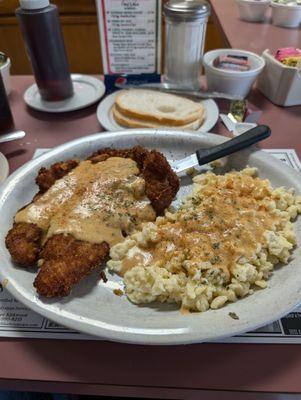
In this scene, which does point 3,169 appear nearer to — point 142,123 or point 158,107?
point 142,123

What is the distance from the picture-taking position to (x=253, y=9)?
2.59 metres

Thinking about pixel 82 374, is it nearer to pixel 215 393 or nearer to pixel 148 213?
pixel 215 393

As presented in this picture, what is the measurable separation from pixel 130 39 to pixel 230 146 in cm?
80

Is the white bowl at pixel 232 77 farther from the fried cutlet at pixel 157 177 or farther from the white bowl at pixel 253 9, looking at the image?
the white bowl at pixel 253 9

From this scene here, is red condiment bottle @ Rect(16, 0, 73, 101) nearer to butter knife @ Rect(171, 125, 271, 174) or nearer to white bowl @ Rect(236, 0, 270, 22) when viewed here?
butter knife @ Rect(171, 125, 271, 174)

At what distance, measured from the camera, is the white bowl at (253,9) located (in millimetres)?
2562

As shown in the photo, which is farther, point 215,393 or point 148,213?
point 148,213

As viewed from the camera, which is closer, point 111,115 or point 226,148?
point 226,148

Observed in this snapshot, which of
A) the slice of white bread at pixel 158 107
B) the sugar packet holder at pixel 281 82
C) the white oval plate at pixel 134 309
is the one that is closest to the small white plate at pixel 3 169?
the white oval plate at pixel 134 309

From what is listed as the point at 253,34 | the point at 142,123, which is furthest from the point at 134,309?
the point at 253,34

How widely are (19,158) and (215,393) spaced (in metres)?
1.16

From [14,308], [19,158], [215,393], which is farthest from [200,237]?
[19,158]

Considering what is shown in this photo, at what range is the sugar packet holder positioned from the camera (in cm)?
163

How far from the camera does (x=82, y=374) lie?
2.59 feet
